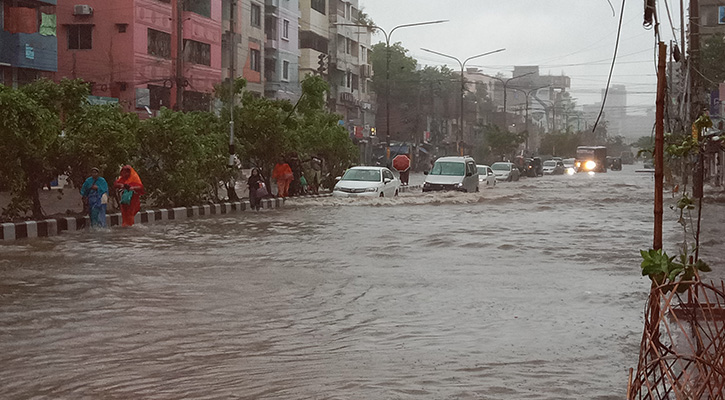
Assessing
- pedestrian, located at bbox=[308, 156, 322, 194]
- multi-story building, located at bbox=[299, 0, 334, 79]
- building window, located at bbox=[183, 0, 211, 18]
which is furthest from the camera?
multi-story building, located at bbox=[299, 0, 334, 79]

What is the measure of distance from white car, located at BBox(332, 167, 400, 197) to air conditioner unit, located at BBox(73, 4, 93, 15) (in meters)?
15.5

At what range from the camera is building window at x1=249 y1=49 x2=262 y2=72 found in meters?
57.2

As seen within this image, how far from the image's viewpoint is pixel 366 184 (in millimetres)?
33562

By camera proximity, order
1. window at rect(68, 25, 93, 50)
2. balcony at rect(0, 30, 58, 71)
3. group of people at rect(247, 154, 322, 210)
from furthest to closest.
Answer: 1. window at rect(68, 25, 93, 50)
2. balcony at rect(0, 30, 58, 71)
3. group of people at rect(247, 154, 322, 210)

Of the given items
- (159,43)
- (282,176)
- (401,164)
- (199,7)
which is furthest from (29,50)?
(401,164)

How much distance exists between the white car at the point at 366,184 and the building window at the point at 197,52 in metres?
16.8

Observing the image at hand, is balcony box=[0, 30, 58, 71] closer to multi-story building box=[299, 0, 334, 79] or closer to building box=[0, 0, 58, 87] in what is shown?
building box=[0, 0, 58, 87]

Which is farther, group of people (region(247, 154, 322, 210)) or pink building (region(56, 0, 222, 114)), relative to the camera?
pink building (region(56, 0, 222, 114))

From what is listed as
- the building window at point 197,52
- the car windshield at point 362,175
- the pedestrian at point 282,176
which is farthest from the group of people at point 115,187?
the building window at point 197,52

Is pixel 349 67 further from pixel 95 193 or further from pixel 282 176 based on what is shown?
pixel 95 193

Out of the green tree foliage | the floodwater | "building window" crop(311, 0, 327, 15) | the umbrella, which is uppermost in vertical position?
"building window" crop(311, 0, 327, 15)

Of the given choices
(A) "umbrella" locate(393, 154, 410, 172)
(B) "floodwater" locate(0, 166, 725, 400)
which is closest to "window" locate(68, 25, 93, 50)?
(A) "umbrella" locate(393, 154, 410, 172)

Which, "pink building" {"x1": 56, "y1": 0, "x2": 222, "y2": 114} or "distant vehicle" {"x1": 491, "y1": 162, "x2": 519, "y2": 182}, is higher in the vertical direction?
"pink building" {"x1": 56, "y1": 0, "x2": 222, "y2": 114}

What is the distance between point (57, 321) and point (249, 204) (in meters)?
20.2
